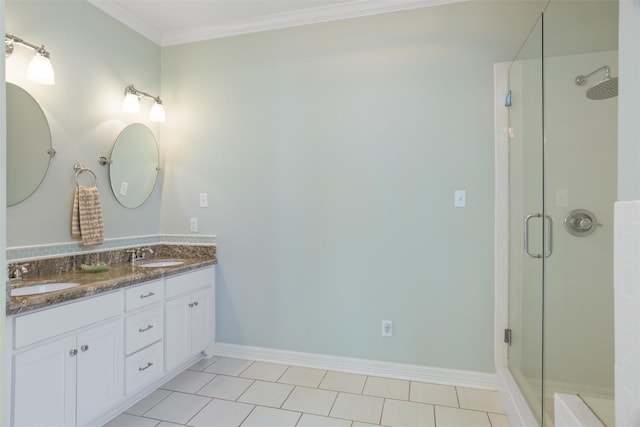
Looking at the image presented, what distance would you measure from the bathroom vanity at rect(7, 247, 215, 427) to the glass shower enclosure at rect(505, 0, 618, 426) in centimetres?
211

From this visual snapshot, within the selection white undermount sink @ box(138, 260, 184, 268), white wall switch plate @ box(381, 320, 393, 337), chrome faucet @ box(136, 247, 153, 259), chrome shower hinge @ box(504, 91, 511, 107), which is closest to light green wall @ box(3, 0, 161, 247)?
chrome faucet @ box(136, 247, 153, 259)

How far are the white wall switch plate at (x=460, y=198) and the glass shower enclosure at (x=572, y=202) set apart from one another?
0.39 metres

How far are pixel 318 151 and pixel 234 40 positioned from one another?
3.72 ft

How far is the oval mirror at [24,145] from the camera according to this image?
1.83 meters

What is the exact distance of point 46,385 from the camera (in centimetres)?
148

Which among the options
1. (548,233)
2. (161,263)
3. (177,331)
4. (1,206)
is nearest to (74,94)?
(161,263)

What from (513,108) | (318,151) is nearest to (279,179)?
(318,151)

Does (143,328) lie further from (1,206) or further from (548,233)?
(548,233)

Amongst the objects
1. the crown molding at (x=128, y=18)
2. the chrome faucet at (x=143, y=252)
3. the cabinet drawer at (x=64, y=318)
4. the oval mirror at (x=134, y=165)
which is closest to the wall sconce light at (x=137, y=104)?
the oval mirror at (x=134, y=165)

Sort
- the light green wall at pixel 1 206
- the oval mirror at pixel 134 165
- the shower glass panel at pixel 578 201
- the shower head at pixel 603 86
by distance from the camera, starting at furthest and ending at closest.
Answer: the oval mirror at pixel 134 165, the shower glass panel at pixel 578 201, the shower head at pixel 603 86, the light green wall at pixel 1 206

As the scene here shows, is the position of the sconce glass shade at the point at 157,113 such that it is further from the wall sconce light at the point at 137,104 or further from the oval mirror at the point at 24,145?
the oval mirror at the point at 24,145

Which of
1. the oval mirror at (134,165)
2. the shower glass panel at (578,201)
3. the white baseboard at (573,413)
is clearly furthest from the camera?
the oval mirror at (134,165)

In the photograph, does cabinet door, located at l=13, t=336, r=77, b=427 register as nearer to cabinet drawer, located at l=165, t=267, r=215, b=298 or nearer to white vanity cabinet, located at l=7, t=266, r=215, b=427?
white vanity cabinet, located at l=7, t=266, r=215, b=427

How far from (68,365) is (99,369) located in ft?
0.60
